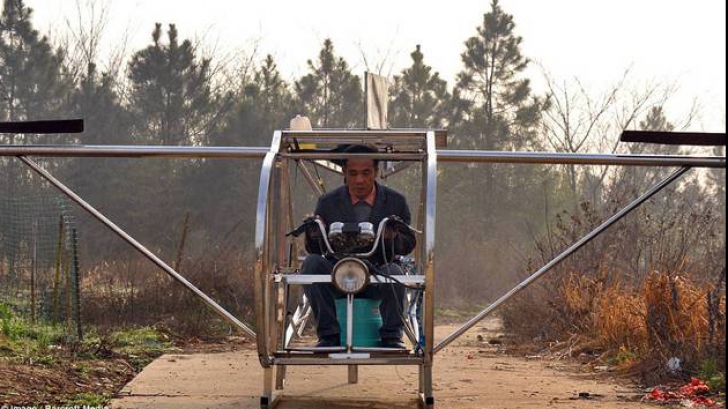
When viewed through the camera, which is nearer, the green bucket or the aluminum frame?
the aluminum frame

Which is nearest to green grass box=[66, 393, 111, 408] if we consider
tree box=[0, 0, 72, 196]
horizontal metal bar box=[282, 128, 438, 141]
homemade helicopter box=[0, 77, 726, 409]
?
homemade helicopter box=[0, 77, 726, 409]

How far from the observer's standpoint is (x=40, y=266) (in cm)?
1878

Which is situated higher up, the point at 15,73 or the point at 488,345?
the point at 15,73

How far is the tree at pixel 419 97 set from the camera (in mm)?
38500

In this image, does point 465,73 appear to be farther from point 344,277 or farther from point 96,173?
point 344,277

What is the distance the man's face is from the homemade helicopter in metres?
0.19

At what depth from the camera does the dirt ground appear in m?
7.73

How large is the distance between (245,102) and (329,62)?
11.8 feet

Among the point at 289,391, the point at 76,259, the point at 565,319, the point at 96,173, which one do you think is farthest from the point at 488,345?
the point at 96,173

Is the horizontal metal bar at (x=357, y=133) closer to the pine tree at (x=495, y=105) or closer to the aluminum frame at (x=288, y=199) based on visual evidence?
the aluminum frame at (x=288, y=199)

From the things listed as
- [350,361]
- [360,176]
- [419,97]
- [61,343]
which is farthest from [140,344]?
[419,97]

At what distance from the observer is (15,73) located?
3350 centimetres

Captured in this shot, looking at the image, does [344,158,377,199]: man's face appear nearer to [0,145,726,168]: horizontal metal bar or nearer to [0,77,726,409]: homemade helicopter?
[0,77,726,409]: homemade helicopter

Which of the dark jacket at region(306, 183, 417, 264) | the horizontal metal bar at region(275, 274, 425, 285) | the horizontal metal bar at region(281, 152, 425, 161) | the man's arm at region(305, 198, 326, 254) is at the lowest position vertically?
the horizontal metal bar at region(275, 274, 425, 285)
